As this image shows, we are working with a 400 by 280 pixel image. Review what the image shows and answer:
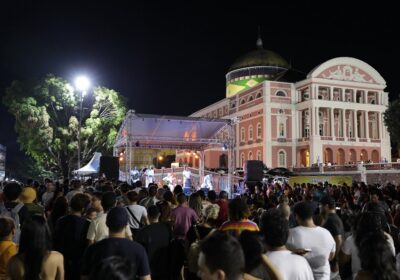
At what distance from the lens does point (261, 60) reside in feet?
188

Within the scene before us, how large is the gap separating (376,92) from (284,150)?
1230 cm

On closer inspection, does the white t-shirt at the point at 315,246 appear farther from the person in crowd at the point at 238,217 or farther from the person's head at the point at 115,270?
the person's head at the point at 115,270

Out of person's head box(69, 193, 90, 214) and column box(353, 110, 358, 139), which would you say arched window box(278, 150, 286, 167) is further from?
person's head box(69, 193, 90, 214)

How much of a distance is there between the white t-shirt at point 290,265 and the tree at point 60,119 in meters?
28.9

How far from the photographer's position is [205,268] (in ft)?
8.30

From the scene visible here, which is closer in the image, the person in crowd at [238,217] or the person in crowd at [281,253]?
the person in crowd at [281,253]

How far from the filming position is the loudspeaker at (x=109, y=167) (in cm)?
2062

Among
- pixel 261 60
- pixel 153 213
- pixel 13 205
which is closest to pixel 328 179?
pixel 153 213

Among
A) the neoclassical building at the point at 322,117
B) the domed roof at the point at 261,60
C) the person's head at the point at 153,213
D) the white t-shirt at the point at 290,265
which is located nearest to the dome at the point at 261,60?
the domed roof at the point at 261,60

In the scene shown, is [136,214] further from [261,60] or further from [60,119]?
[261,60]

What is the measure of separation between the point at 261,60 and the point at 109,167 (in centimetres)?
4020

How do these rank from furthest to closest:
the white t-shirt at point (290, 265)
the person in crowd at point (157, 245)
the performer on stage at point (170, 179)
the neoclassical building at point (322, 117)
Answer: the neoclassical building at point (322, 117) < the performer on stage at point (170, 179) < the person in crowd at point (157, 245) < the white t-shirt at point (290, 265)

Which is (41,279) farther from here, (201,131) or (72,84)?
(72,84)

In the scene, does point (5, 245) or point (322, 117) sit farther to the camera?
point (322, 117)
